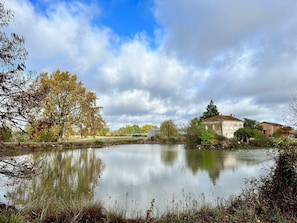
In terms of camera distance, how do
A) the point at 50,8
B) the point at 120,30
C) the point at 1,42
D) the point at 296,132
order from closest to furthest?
1. the point at 1,42
2. the point at 296,132
3. the point at 50,8
4. the point at 120,30

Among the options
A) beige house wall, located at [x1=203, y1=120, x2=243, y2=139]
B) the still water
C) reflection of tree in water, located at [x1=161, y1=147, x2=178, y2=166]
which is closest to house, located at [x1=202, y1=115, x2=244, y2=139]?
beige house wall, located at [x1=203, y1=120, x2=243, y2=139]

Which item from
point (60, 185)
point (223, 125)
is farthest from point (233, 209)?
point (223, 125)

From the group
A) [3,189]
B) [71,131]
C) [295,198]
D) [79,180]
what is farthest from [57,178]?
[71,131]

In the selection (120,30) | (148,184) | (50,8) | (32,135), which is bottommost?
(148,184)

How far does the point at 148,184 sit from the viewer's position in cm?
842

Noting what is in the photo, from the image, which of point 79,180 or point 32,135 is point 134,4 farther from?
point 79,180

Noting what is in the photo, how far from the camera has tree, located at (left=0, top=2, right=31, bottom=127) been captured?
3533mm

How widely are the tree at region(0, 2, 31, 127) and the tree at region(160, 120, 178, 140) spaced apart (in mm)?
33296

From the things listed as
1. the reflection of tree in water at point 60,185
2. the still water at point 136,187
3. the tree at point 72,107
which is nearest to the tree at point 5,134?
the reflection of tree in water at point 60,185

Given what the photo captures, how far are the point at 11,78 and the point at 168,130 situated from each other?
111 feet

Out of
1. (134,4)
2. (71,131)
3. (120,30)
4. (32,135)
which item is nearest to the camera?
(32,135)

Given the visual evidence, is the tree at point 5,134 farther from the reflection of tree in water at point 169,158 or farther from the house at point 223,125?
the house at point 223,125

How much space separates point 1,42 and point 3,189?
533 centimetres

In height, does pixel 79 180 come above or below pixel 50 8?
below
